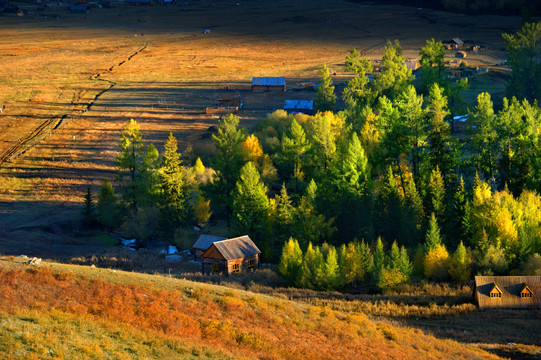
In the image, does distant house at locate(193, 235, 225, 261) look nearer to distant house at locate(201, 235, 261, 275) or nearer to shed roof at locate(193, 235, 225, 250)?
shed roof at locate(193, 235, 225, 250)

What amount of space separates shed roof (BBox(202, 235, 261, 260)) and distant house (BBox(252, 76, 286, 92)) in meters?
67.8

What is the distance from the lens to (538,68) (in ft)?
322

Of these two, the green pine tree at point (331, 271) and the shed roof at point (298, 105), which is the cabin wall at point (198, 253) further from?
the shed roof at point (298, 105)

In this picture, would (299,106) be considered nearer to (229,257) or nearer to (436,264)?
(229,257)

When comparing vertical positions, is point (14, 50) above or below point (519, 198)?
above

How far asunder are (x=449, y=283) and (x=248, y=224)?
19353 millimetres

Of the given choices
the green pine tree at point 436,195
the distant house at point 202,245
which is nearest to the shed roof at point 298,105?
the green pine tree at point 436,195

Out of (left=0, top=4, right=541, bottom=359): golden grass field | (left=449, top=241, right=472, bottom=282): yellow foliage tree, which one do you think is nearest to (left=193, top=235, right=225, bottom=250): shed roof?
(left=0, top=4, right=541, bottom=359): golden grass field

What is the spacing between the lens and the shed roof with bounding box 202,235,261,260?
59.3m

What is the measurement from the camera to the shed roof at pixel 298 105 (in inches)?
4259

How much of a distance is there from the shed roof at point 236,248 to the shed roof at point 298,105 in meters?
49.1

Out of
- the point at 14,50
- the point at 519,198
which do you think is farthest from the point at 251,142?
the point at 14,50

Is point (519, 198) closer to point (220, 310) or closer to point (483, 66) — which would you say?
point (220, 310)

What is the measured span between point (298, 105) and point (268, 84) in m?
18.9
